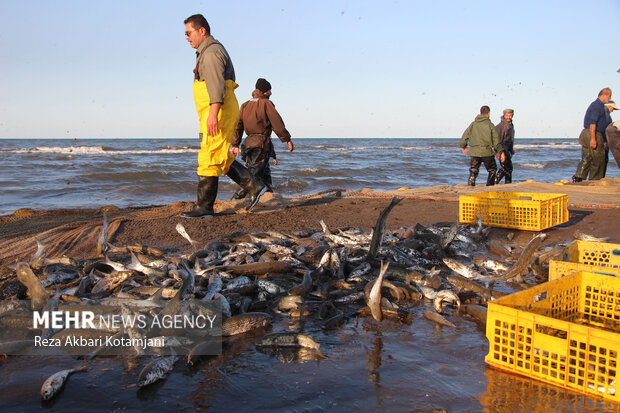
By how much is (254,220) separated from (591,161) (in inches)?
449

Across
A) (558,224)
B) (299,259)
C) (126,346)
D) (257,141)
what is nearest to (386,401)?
(126,346)

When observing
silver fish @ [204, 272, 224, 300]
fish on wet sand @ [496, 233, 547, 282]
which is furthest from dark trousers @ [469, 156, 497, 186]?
silver fish @ [204, 272, 224, 300]

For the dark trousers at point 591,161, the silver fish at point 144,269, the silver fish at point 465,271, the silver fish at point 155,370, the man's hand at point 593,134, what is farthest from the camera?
the dark trousers at point 591,161

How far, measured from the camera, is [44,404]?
2922 mm

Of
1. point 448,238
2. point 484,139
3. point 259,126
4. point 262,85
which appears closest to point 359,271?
point 448,238

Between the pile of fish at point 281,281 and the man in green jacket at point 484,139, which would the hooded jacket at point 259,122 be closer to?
the pile of fish at point 281,281

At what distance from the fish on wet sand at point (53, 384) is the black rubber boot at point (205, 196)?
433 centimetres

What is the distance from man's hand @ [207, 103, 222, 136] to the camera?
659 centimetres

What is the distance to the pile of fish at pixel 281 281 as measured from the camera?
13.1ft

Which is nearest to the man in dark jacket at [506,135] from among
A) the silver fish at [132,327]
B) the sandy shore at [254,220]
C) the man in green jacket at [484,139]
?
the man in green jacket at [484,139]

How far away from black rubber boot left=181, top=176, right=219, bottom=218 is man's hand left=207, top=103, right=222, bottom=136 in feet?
2.70

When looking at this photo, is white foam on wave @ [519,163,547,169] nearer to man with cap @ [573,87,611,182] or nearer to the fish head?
man with cap @ [573,87,611,182]

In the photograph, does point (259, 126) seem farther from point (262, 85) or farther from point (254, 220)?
point (254, 220)

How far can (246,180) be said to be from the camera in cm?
784
